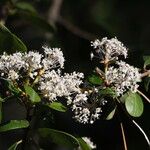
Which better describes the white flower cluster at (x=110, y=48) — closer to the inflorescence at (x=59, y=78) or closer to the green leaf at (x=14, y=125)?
the inflorescence at (x=59, y=78)

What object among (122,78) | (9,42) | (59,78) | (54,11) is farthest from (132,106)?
(54,11)

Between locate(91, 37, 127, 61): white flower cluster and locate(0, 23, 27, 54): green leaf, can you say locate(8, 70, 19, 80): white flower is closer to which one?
locate(0, 23, 27, 54): green leaf

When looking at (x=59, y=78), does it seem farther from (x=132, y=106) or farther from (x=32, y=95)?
(x=132, y=106)

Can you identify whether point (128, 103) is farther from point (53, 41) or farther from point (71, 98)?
point (53, 41)

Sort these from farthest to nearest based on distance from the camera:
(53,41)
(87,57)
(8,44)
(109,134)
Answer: (53,41) → (109,134) → (87,57) → (8,44)

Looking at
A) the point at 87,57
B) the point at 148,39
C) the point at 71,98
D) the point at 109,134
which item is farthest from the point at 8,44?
the point at 148,39

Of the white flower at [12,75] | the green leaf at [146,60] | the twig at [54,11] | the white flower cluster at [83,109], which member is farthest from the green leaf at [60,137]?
the twig at [54,11]
